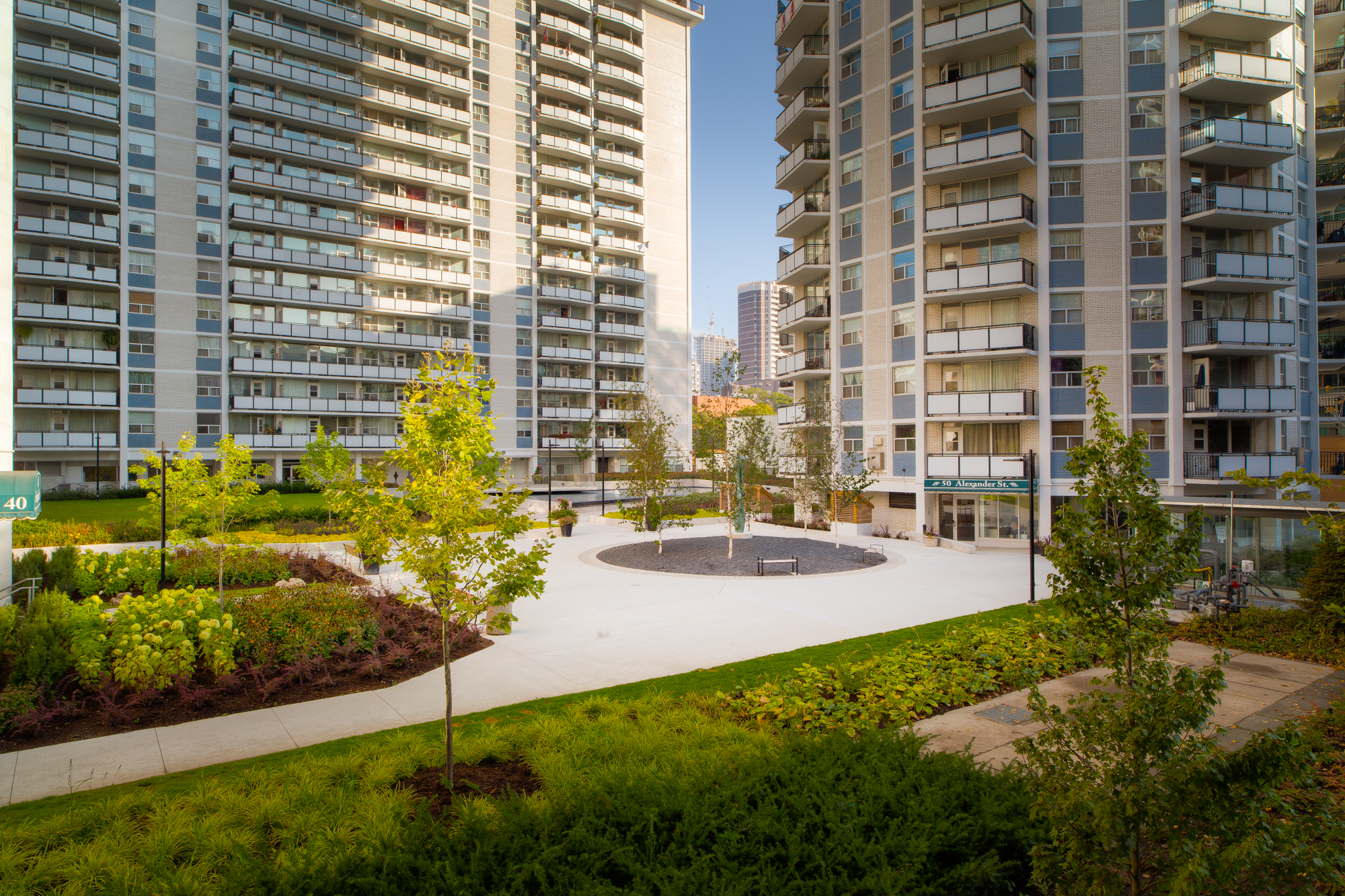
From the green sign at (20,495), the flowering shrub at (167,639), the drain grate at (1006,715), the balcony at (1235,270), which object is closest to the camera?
the drain grate at (1006,715)

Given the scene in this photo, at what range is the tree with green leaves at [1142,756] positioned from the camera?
3779 mm

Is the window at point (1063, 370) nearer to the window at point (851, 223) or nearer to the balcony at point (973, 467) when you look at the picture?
the balcony at point (973, 467)

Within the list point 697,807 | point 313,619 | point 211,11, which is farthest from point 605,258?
point 697,807

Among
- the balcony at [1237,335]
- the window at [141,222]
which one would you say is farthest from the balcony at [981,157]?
the window at [141,222]

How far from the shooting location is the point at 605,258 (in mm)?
67562

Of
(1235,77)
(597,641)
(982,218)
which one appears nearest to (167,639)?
(597,641)

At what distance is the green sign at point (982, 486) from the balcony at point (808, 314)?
38.2ft

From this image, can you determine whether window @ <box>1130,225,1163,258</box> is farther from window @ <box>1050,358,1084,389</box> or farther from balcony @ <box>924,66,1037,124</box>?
balcony @ <box>924,66,1037,124</box>

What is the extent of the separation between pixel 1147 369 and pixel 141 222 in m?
62.4

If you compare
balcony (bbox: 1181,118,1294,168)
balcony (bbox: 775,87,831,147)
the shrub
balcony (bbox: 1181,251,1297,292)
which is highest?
balcony (bbox: 775,87,831,147)

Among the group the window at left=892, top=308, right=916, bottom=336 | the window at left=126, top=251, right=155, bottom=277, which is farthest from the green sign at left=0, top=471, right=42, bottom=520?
the window at left=126, top=251, right=155, bottom=277

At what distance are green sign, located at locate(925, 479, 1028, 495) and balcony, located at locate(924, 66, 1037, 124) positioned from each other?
55.4 ft

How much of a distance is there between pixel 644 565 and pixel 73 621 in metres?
14.9

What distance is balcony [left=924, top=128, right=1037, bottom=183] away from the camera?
29047 mm
